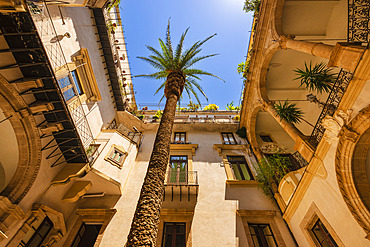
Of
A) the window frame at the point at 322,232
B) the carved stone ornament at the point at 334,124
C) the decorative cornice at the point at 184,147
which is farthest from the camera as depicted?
the decorative cornice at the point at 184,147

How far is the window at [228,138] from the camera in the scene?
15.3 m

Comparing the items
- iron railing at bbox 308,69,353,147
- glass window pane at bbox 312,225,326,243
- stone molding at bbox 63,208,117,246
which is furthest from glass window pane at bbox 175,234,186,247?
iron railing at bbox 308,69,353,147

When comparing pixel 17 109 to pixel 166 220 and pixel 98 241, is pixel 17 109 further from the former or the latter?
pixel 166 220

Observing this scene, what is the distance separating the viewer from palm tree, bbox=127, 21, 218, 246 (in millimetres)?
4496

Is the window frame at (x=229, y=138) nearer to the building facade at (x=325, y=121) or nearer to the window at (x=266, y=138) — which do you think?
the building facade at (x=325, y=121)

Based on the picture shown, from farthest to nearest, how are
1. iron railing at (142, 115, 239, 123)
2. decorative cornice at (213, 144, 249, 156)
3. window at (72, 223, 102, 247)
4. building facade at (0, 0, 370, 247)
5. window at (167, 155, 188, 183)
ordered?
iron railing at (142, 115, 239, 123), decorative cornice at (213, 144, 249, 156), window at (167, 155, 188, 183), window at (72, 223, 102, 247), building facade at (0, 0, 370, 247)

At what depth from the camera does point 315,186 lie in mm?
6883

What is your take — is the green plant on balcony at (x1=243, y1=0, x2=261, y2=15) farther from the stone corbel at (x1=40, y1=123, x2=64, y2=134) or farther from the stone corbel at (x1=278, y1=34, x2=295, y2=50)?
the stone corbel at (x1=40, y1=123, x2=64, y2=134)

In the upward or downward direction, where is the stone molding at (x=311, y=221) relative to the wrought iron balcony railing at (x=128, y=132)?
downward

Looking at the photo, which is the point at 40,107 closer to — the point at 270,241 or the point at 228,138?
the point at 270,241

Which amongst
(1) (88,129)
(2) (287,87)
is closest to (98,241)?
(1) (88,129)

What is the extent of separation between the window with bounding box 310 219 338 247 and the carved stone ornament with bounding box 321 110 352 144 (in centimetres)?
394

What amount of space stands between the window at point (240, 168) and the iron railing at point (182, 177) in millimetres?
3225

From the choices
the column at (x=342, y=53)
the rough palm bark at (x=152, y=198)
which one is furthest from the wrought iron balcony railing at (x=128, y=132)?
the column at (x=342, y=53)
